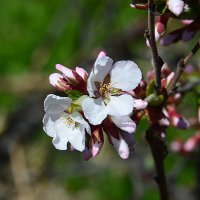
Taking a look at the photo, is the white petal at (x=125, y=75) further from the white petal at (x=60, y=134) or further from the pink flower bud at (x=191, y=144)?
the pink flower bud at (x=191, y=144)

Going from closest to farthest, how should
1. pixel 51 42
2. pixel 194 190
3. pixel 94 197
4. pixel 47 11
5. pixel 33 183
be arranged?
pixel 194 190
pixel 33 183
pixel 94 197
pixel 51 42
pixel 47 11

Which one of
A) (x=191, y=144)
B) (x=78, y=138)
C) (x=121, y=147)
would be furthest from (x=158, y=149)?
(x=191, y=144)

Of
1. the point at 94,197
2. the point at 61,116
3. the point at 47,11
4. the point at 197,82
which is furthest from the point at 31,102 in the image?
the point at 61,116

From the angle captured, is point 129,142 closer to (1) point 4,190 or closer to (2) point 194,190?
(2) point 194,190

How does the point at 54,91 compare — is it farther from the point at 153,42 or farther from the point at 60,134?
the point at 153,42

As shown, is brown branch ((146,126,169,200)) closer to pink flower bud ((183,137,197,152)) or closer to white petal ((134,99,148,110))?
white petal ((134,99,148,110))

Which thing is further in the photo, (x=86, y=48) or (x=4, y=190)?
(x=86, y=48)
